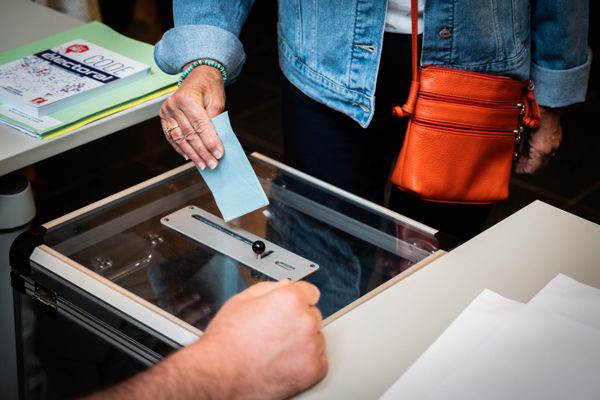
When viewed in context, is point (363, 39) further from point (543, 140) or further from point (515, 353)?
point (515, 353)

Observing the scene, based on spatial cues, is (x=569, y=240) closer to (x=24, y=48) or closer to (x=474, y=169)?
(x=474, y=169)

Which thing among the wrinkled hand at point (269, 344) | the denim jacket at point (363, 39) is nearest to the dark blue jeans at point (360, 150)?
the denim jacket at point (363, 39)

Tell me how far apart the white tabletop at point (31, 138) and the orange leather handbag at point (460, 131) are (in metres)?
0.56

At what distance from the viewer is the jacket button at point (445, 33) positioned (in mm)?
1503

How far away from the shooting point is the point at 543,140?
172 cm

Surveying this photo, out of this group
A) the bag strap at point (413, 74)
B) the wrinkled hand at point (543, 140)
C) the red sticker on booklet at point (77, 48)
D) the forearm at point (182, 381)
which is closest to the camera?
the forearm at point (182, 381)

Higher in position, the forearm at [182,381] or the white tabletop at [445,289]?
the forearm at [182,381]

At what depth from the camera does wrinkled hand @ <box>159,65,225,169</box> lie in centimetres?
135

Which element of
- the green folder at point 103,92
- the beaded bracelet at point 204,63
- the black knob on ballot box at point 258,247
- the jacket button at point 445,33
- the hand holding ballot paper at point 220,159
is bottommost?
the black knob on ballot box at point 258,247

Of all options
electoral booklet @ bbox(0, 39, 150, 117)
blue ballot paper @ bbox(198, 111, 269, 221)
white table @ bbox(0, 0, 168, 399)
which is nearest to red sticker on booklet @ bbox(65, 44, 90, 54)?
electoral booklet @ bbox(0, 39, 150, 117)

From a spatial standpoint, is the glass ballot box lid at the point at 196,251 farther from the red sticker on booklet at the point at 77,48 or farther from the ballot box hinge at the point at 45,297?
the red sticker on booklet at the point at 77,48

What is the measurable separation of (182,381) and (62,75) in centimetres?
107

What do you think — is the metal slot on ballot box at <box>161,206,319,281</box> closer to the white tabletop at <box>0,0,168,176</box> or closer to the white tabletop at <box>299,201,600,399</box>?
the white tabletop at <box>299,201,600,399</box>

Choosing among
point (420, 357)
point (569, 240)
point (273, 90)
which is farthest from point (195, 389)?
point (273, 90)
